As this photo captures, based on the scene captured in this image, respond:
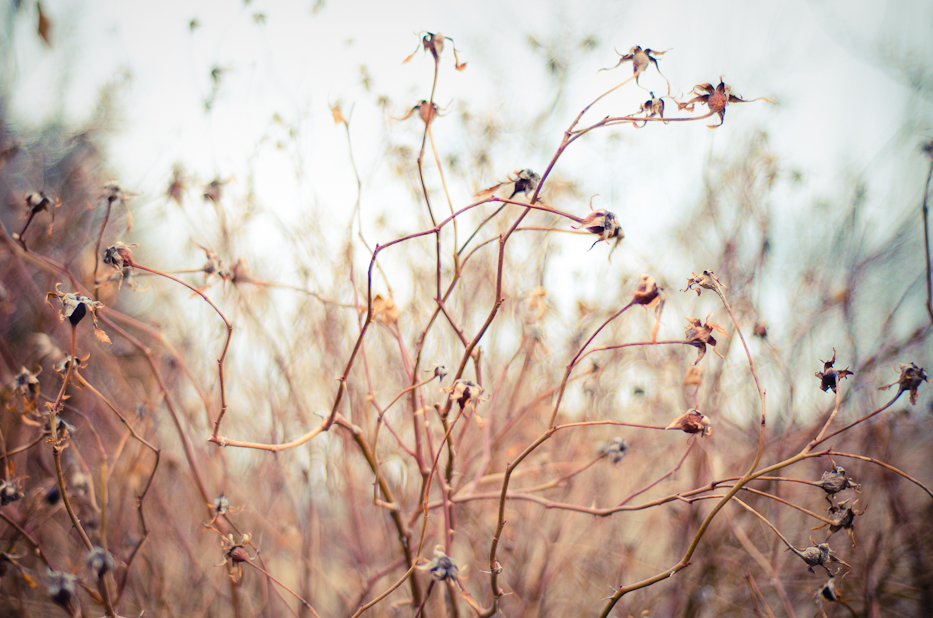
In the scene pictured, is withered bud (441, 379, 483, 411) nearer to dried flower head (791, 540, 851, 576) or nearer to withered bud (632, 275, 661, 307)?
withered bud (632, 275, 661, 307)

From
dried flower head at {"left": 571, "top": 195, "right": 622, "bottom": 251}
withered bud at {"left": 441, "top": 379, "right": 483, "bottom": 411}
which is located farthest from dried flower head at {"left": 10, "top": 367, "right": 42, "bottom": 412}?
dried flower head at {"left": 571, "top": 195, "right": 622, "bottom": 251}

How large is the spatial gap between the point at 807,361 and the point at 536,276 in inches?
44.7

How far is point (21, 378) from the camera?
2.68 feet

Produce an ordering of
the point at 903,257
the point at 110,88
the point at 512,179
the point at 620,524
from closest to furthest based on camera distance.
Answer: the point at 512,179, the point at 903,257, the point at 110,88, the point at 620,524

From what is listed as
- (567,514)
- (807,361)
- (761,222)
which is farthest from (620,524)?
(761,222)

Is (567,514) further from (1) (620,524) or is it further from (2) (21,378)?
(2) (21,378)

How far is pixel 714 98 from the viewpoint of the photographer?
71 cm

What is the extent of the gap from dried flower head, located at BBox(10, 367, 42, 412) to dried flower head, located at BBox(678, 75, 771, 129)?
1130 millimetres

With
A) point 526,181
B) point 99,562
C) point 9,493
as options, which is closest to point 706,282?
point 526,181

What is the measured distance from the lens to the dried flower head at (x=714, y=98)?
705 millimetres

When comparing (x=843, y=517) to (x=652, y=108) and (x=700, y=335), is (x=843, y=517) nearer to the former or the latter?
(x=700, y=335)

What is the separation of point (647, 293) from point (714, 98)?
0.31m

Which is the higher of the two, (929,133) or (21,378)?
(929,133)

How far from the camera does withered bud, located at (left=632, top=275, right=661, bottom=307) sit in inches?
27.3
